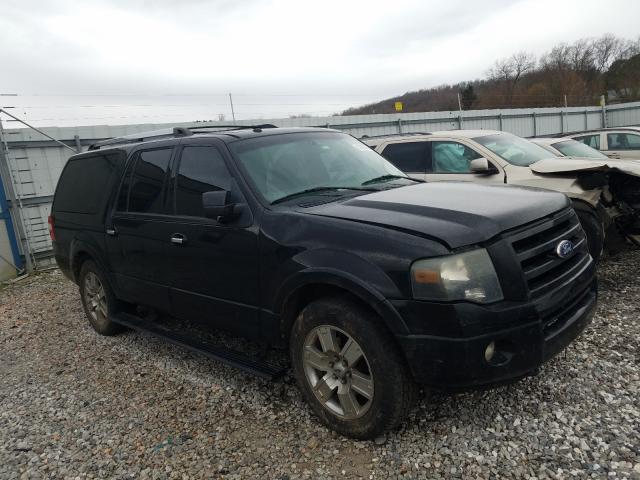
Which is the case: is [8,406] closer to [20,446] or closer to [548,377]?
[20,446]

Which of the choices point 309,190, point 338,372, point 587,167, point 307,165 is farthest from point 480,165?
point 338,372

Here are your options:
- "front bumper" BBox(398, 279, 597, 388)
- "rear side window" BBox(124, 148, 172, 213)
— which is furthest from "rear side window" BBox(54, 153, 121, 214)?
"front bumper" BBox(398, 279, 597, 388)

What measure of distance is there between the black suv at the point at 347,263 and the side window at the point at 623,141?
28.7ft

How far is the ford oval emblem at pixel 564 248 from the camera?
2.76 metres

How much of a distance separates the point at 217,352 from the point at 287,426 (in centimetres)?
82

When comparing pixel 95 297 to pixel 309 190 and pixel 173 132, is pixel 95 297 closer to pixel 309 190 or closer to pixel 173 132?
pixel 173 132

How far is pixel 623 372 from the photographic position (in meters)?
3.23

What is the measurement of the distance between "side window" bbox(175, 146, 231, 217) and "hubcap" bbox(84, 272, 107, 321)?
188cm

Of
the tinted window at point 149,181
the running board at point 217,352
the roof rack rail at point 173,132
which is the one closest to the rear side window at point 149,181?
the tinted window at point 149,181

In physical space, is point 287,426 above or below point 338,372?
below

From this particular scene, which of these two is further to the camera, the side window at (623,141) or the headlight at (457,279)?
the side window at (623,141)

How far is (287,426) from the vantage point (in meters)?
3.05

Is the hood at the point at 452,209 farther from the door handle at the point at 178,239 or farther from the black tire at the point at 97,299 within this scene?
the black tire at the point at 97,299

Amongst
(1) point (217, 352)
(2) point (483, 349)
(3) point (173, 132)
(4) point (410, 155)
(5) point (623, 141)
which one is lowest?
(1) point (217, 352)
